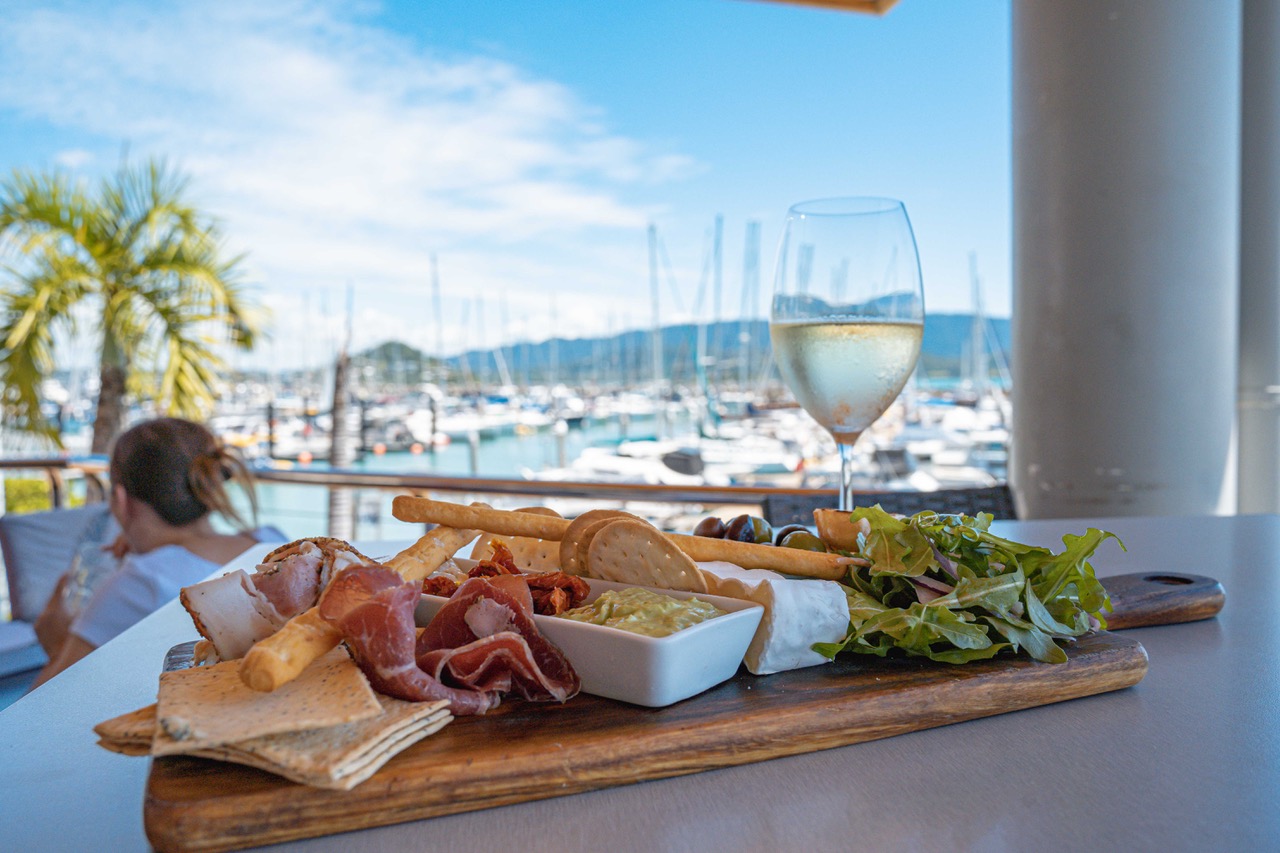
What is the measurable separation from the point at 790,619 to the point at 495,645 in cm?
24

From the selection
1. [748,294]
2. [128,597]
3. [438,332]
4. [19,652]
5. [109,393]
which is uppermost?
[748,294]

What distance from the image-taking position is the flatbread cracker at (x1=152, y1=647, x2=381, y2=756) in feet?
1.63

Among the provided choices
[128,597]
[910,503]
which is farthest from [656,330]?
[910,503]

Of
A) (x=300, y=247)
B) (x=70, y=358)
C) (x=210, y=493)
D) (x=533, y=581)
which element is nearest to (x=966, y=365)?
(x=70, y=358)

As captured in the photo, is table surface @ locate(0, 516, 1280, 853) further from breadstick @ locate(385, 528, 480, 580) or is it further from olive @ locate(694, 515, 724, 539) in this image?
olive @ locate(694, 515, 724, 539)

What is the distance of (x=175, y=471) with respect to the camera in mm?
2814

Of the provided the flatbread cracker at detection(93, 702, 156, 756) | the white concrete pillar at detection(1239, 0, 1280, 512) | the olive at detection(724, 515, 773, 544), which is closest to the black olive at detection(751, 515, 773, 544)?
the olive at detection(724, 515, 773, 544)

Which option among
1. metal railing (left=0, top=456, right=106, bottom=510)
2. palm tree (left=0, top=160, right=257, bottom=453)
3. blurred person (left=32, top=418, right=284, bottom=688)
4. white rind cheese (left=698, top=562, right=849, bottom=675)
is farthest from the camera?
palm tree (left=0, top=160, right=257, bottom=453)

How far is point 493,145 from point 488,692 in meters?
40.4

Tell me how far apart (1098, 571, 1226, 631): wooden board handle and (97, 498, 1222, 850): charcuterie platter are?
12 cm

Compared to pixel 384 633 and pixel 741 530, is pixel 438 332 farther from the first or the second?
pixel 384 633

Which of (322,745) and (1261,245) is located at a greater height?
(1261,245)

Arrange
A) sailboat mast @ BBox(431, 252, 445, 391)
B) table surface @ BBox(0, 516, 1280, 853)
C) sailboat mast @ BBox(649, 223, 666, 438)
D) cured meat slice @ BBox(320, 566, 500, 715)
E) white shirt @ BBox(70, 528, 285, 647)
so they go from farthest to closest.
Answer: sailboat mast @ BBox(431, 252, 445, 391), sailboat mast @ BBox(649, 223, 666, 438), white shirt @ BBox(70, 528, 285, 647), cured meat slice @ BBox(320, 566, 500, 715), table surface @ BBox(0, 516, 1280, 853)

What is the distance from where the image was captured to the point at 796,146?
34.5 m
